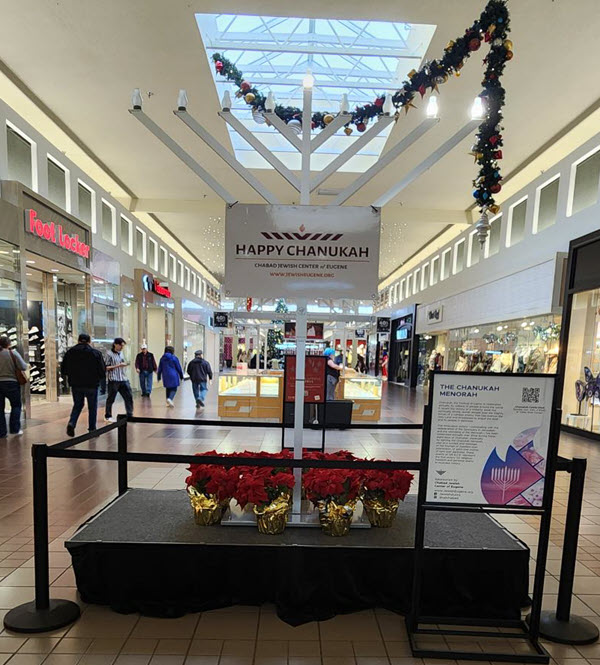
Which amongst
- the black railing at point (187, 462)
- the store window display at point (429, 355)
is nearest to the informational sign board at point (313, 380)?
the black railing at point (187, 462)

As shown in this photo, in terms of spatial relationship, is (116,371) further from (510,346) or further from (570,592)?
(510,346)

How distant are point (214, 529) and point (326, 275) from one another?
5.71ft

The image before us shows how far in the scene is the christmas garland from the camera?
242 centimetres

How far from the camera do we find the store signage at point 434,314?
15609mm

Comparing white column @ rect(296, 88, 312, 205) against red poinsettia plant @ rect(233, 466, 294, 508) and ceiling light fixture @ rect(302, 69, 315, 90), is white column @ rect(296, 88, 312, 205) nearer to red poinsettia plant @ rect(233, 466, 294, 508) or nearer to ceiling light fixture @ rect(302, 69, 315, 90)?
ceiling light fixture @ rect(302, 69, 315, 90)

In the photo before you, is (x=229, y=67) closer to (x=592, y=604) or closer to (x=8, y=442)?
(x=592, y=604)

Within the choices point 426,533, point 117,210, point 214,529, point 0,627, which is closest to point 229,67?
point 214,529

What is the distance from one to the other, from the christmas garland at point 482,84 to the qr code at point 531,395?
1.25 metres

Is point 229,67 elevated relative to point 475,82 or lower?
lower

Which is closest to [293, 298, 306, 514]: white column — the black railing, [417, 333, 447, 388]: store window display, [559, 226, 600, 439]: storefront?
the black railing

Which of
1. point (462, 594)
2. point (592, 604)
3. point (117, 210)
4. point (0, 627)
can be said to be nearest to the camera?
point (0, 627)

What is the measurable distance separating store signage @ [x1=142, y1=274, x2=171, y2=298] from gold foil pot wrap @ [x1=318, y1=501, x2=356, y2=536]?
11937 mm

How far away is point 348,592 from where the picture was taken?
226 centimetres

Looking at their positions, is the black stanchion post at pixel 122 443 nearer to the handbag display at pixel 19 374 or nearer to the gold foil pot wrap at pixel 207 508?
the gold foil pot wrap at pixel 207 508
